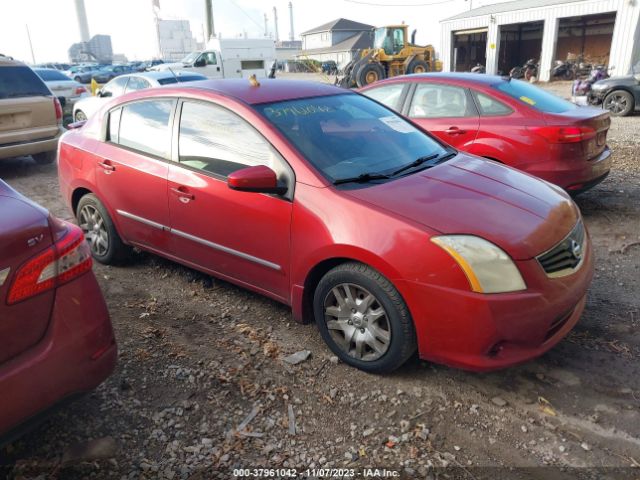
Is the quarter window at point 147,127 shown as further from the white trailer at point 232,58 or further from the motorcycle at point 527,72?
the motorcycle at point 527,72

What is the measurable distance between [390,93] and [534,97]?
1657mm

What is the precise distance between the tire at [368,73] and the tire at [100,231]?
60.0 ft

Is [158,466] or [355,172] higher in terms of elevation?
[355,172]

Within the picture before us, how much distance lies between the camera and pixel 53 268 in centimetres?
208

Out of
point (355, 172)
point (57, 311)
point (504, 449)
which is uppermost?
point (355, 172)

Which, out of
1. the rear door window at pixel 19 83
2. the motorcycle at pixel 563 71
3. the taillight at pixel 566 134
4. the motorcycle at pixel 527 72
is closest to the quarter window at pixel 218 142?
the taillight at pixel 566 134

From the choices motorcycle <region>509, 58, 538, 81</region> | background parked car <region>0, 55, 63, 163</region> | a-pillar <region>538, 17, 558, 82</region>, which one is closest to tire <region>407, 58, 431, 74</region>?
motorcycle <region>509, 58, 538, 81</region>

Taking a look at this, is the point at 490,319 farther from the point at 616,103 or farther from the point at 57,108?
the point at 616,103

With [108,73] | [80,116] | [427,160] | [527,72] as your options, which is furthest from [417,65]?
[108,73]

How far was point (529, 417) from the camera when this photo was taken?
2584 millimetres

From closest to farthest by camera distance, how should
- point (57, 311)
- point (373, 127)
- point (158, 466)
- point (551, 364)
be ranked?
point (57, 311) < point (158, 466) < point (551, 364) < point (373, 127)

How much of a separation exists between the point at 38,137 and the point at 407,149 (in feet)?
22.4

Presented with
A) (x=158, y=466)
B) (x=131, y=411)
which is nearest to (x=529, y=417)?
(x=158, y=466)

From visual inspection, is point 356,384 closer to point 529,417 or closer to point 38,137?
point 529,417
